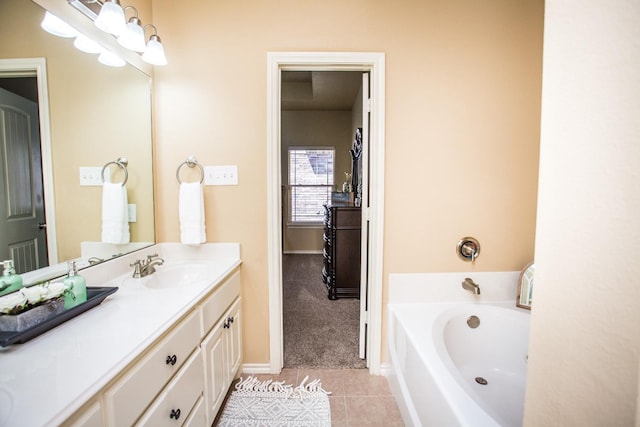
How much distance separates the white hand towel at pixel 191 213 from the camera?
1.64 metres

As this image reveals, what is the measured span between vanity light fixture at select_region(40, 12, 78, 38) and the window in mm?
3935

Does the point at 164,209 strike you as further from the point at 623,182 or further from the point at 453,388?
the point at 623,182

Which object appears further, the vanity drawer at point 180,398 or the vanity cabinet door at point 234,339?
the vanity cabinet door at point 234,339

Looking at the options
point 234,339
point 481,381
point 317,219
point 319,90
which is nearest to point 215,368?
point 234,339

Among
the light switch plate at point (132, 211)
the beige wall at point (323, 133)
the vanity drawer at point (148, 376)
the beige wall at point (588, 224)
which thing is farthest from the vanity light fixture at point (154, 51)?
the beige wall at point (323, 133)

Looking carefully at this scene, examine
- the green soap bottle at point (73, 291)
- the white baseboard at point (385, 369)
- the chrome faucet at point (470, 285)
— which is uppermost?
the green soap bottle at point (73, 291)

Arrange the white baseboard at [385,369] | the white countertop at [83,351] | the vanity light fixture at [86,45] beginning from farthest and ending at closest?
the white baseboard at [385,369], the vanity light fixture at [86,45], the white countertop at [83,351]

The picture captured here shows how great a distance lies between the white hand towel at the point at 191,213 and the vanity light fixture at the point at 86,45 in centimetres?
77

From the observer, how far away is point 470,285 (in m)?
1.70

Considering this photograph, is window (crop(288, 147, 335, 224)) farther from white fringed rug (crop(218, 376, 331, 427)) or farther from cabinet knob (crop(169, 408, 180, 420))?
cabinet knob (crop(169, 408, 180, 420))

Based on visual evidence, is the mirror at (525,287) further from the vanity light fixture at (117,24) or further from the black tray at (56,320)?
the vanity light fixture at (117,24)

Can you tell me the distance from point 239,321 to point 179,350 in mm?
741

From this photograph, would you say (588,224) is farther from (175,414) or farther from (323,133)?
(323,133)

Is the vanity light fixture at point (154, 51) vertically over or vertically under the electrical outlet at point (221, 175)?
over
